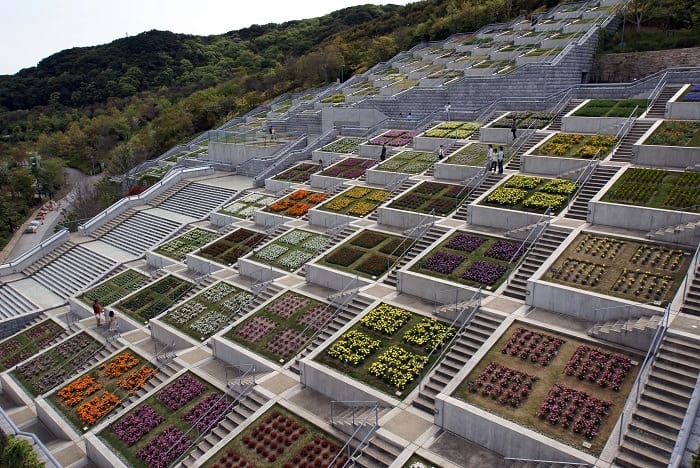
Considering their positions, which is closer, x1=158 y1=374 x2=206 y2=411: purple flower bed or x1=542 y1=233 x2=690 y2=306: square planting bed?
x1=542 y1=233 x2=690 y2=306: square planting bed

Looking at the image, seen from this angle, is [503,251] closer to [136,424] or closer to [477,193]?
[477,193]

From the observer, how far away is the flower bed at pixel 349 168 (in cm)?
3352

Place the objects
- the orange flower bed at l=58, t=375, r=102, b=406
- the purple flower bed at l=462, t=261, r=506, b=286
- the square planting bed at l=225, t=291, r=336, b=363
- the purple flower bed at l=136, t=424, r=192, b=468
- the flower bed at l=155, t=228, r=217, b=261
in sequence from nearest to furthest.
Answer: the purple flower bed at l=136, t=424, r=192, b=468
the purple flower bed at l=462, t=261, r=506, b=286
the square planting bed at l=225, t=291, r=336, b=363
the orange flower bed at l=58, t=375, r=102, b=406
the flower bed at l=155, t=228, r=217, b=261

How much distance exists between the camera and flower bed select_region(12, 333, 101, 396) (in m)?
21.5

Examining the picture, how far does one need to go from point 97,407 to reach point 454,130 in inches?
1087

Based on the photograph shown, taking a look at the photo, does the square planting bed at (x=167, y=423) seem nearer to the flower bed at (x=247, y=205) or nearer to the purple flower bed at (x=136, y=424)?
the purple flower bed at (x=136, y=424)

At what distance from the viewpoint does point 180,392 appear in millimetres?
18062

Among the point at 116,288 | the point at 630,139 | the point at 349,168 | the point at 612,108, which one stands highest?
the point at 612,108

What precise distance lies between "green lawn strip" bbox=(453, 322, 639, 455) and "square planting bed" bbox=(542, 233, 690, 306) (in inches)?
101

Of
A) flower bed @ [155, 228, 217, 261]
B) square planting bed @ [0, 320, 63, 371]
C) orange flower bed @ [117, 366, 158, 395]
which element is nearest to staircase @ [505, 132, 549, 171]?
flower bed @ [155, 228, 217, 261]

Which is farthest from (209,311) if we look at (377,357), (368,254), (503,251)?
(503,251)

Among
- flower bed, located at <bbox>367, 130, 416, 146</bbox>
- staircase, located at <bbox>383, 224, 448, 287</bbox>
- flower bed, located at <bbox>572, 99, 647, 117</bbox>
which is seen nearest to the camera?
staircase, located at <bbox>383, 224, 448, 287</bbox>

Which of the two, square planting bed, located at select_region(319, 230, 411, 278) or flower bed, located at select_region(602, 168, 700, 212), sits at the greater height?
flower bed, located at select_region(602, 168, 700, 212)

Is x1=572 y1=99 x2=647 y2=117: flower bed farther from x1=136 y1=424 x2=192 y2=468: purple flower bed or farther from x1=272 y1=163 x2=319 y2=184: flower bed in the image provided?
x1=136 y1=424 x2=192 y2=468: purple flower bed
